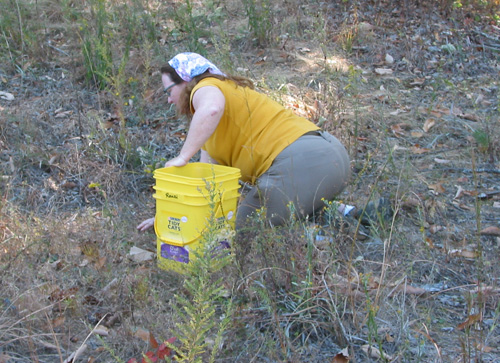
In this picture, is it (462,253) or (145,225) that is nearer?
(462,253)

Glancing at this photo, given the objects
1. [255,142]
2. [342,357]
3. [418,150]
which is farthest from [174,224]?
[418,150]

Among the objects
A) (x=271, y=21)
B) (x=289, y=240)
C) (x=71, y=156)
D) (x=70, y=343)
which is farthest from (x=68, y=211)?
(x=271, y=21)

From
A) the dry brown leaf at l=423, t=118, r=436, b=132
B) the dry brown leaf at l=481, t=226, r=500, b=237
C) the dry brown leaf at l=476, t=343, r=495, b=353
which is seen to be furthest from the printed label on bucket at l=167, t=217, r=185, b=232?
the dry brown leaf at l=423, t=118, r=436, b=132

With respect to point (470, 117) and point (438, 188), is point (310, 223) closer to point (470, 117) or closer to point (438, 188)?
point (438, 188)

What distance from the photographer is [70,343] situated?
8.01 ft

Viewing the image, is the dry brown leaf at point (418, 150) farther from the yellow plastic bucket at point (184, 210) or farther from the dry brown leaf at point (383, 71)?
the yellow plastic bucket at point (184, 210)

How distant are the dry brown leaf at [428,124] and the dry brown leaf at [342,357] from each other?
3303 millimetres

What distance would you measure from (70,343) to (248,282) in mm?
812

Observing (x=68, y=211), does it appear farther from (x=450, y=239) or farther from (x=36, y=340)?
(x=450, y=239)

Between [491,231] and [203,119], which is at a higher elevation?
[203,119]

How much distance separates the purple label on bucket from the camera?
3109 millimetres

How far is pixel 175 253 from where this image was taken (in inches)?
123

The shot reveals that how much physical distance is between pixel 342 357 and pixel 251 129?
1600mm

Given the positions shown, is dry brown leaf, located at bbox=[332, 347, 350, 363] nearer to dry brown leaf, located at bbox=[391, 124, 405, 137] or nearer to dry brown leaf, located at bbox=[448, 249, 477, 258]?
dry brown leaf, located at bbox=[448, 249, 477, 258]
